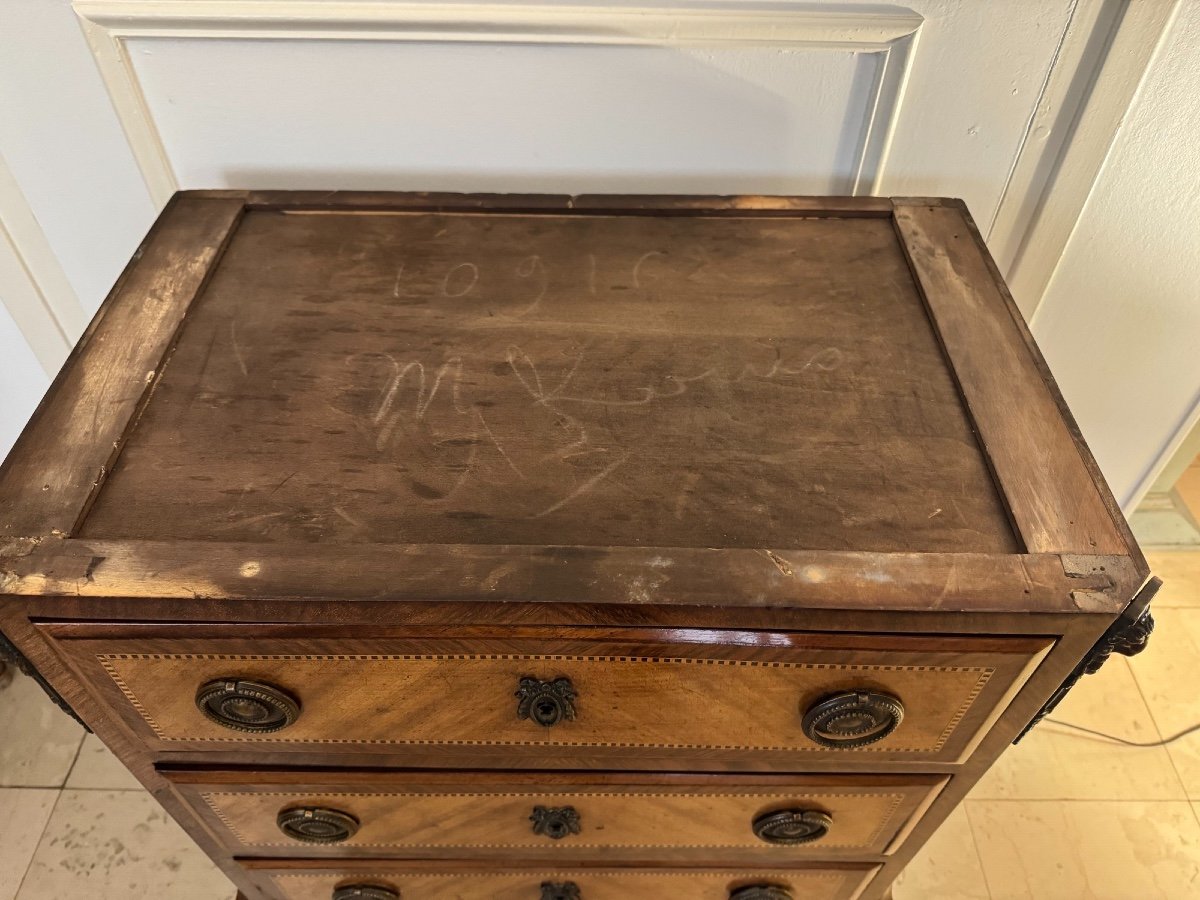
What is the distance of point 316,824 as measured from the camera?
2.92 ft

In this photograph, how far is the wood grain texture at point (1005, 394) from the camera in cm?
69

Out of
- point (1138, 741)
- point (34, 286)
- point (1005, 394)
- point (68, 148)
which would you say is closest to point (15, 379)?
point (34, 286)

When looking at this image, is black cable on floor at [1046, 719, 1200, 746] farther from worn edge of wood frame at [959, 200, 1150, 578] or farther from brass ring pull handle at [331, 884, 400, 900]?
brass ring pull handle at [331, 884, 400, 900]

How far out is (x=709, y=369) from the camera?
0.82 metres

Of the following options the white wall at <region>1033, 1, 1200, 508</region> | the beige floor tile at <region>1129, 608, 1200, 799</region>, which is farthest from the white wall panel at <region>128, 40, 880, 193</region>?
the beige floor tile at <region>1129, 608, 1200, 799</region>

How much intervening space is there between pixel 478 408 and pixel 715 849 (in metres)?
0.59

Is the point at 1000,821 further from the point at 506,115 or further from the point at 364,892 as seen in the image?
the point at 506,115

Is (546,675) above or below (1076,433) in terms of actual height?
below

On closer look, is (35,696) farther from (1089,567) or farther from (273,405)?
(1089,567)

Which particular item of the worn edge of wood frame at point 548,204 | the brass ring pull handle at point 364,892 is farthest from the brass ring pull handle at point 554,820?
the worn edge of wood frame at point 548,204

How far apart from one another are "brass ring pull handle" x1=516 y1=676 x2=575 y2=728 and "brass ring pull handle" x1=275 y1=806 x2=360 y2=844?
29 cm

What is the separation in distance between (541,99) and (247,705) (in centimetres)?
76

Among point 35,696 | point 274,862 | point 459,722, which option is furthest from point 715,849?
point 35,696

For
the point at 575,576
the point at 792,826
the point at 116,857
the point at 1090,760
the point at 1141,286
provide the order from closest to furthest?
the point at 575,576
the point at 792,826
the point at 1141,286
the point at 116,857
the point at 1090,760
